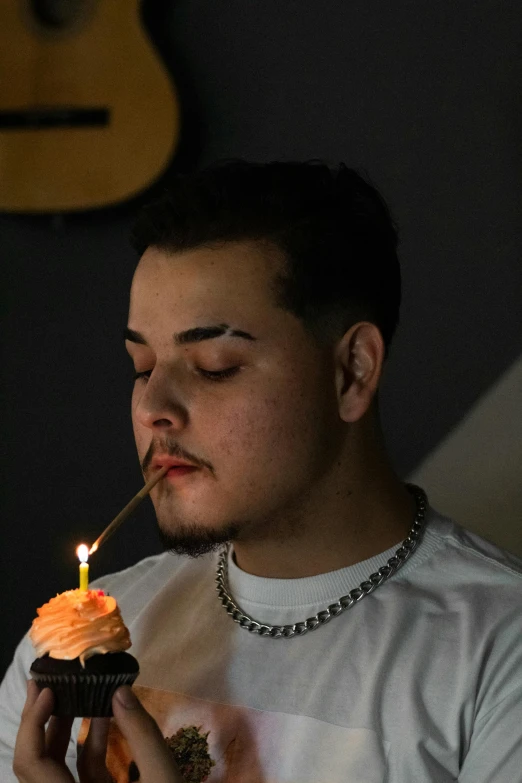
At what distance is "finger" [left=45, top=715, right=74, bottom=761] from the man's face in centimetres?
25

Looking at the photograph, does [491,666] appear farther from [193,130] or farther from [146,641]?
[193,130]

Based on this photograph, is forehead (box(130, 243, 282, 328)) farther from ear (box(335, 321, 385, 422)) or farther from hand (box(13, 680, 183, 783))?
hand (box(13, 680, 183, 783))

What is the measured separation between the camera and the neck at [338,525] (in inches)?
50.1

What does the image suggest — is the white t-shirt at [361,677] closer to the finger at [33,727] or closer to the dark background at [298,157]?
the finger at [33,727]

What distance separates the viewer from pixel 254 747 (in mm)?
1176

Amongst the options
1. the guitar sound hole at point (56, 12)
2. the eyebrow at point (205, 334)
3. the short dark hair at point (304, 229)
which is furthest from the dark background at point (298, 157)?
the eyebrow at point (205, 334)

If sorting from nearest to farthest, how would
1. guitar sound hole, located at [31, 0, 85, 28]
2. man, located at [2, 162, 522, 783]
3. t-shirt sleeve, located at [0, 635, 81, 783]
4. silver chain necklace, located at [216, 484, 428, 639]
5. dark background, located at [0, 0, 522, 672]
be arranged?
man, located at [2, 162, 522, 783]
silver chain necklace, located at [216, 484, 428, 639]
t-shirt sleeve, located at [0, 635, 81, 783]
dark background, located at [0, 0, 522, 672]
guitar sound hole, located at [31, 0, 85, 28]

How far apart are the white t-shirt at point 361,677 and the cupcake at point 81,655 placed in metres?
0.22

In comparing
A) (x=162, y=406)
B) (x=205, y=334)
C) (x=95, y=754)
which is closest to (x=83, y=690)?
(x=95, y=754)

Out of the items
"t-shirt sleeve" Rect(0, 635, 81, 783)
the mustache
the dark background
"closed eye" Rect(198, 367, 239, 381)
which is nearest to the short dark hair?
"closed eye" Rect(198, 367, 239, 381)

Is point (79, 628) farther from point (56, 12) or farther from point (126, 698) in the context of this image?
point (56, 12)

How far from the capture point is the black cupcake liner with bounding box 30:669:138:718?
1.03 m

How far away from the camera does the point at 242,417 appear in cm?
120

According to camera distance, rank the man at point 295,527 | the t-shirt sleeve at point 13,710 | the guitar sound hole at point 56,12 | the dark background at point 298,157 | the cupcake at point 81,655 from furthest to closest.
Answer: the guitar sound hole at point 56,12 → the dark background at point 298,157 → the t-shirt sleeve at point 13,710 → the man at point 295,527 → the cupcake at point 81,655
